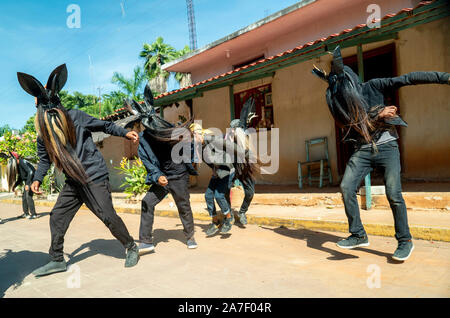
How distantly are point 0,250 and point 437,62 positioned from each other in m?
8.45

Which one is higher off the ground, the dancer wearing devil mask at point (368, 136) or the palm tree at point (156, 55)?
→ the palm tree at point (156, 55)

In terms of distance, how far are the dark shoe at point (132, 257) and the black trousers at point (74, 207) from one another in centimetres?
10

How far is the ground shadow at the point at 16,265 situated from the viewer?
11.3 feet

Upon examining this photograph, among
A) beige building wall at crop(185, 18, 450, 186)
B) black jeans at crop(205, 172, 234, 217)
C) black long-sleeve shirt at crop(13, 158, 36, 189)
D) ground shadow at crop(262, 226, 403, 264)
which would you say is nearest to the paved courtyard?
ground shadow at crop(262, 226, 403, 264)

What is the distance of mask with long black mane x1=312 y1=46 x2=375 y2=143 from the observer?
3.38 meters

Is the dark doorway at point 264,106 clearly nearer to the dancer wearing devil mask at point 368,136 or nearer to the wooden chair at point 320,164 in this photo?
the wooden chair at point 320,164

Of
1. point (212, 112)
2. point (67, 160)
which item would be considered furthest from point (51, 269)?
point (212, 112)

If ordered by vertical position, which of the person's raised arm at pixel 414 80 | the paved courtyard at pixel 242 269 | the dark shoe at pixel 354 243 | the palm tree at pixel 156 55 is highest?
the palm tree at pixel 156 55

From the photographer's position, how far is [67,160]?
352cm

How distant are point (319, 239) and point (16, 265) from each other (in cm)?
383

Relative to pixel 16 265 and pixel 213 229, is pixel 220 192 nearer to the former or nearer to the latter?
pixel 213 229

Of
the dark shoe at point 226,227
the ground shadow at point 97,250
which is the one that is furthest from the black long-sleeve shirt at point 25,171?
the dark shoe at point 226,227
